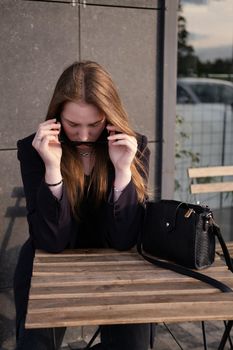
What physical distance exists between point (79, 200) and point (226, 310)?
85cm

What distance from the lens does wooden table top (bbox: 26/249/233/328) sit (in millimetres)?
1549

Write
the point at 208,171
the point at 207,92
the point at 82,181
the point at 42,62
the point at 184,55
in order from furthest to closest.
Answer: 1. the point at 207,92
2. the point at 184,55
3. the point at 208,171
4. the point at 42,62
5. the point at 82,181

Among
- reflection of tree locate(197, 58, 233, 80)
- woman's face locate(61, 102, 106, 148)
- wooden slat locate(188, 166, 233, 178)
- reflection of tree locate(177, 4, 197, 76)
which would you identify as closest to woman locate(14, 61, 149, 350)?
woman's face locate(61, 102, 106, 148)

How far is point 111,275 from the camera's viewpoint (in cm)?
186

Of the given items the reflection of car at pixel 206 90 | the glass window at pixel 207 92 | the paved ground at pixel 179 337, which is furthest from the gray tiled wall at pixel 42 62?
the glass window at pixel 207 92

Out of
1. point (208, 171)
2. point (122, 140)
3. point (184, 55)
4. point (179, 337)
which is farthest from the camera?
point (184, 55)

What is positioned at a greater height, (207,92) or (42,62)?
(42,62)

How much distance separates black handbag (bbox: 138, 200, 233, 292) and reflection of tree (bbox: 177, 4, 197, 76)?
2.57 meters

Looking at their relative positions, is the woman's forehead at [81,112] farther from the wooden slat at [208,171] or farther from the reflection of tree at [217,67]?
the reflection of tree at [217,67]

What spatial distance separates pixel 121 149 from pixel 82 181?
0.25 m

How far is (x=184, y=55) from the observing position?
4520mm

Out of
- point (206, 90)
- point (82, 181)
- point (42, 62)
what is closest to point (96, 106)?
point (82, 181)

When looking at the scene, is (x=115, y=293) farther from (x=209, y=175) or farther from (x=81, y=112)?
(x=209, y=175)

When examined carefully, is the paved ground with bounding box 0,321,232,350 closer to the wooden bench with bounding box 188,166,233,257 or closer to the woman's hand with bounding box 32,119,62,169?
the wooden bench with bounding box 188,166,233,257
